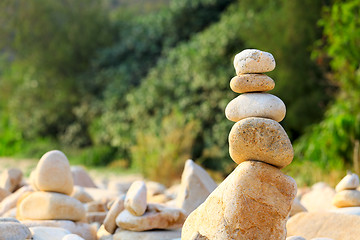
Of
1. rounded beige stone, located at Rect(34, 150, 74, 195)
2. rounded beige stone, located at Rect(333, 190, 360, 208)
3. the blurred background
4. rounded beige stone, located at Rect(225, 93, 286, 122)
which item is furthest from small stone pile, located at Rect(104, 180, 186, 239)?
the blurred background

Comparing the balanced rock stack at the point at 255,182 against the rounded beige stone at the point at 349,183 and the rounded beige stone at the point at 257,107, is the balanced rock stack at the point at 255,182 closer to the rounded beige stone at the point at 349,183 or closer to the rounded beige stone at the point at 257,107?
the rounded beige stone at the point at 257,107

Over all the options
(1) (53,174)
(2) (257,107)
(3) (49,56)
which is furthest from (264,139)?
(3) (49,56)

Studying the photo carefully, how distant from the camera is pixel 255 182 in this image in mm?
2426

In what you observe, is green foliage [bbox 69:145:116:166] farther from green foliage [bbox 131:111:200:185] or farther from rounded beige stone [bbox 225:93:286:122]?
rounded beige stone [bbox 225:93:286:122]

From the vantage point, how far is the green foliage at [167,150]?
8.91m

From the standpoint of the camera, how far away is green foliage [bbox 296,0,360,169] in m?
7.74

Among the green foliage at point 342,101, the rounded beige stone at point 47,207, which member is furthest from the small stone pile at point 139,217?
the green foliage at point 342,101

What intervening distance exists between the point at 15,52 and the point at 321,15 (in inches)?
397

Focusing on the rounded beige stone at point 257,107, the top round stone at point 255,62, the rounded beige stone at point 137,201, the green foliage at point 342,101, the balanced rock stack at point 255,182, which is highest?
the green foliage at point 342,101

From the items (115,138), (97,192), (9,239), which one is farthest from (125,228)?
(115,138)

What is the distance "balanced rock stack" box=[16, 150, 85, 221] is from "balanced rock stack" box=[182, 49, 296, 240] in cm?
149

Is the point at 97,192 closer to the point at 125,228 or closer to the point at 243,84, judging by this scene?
the point at 125,228

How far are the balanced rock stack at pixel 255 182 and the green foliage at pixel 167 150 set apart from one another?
20.9 feet

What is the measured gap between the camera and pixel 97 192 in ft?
19.3
